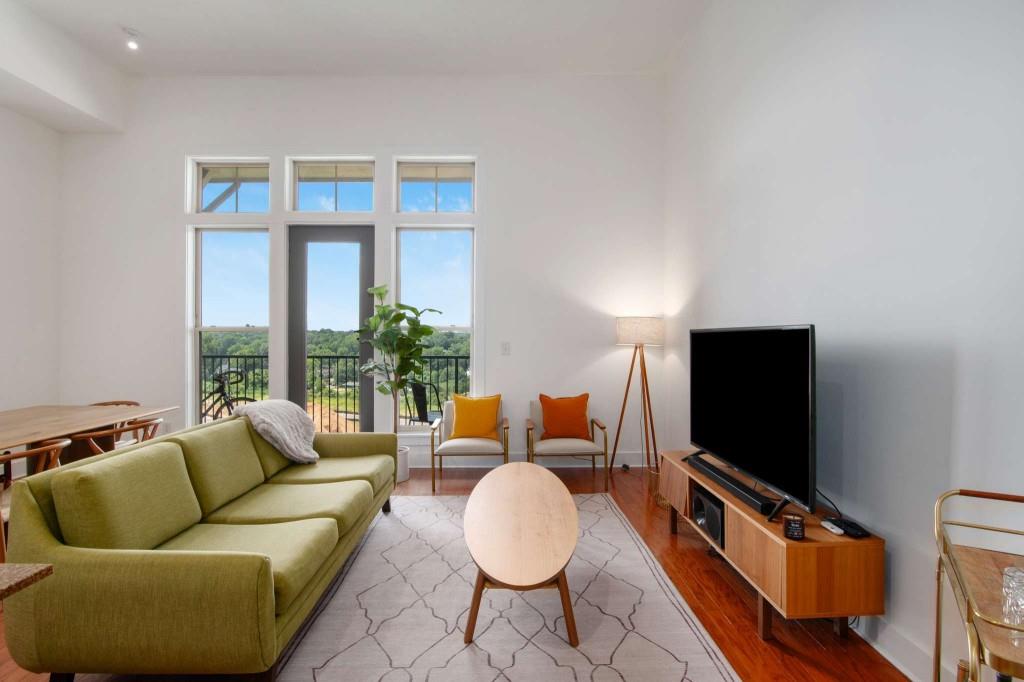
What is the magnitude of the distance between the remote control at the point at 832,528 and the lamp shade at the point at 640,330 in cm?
237

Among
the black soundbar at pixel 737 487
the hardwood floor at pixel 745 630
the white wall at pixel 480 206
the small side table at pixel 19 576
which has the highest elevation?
the white wall at pixel 480 206

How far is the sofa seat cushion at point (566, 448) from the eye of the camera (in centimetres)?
379

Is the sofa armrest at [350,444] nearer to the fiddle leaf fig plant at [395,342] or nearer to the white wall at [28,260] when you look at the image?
the fiddle leaf fig plant at [395,342]

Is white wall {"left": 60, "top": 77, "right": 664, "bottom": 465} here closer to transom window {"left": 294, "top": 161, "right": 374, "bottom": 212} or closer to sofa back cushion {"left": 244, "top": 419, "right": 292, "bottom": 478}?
transom window {"left": 294, "top": 161, "right": 374, "bottom": 212}

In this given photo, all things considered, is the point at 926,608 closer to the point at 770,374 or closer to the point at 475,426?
the point at 770,374

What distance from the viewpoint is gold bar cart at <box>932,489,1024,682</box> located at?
0.84 metres

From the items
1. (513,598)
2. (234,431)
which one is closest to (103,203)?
(234,431)

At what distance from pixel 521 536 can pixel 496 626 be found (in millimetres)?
411

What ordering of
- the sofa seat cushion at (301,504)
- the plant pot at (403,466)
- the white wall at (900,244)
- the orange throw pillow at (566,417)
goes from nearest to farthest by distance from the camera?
the white wall at (900,244) < the sofa seat cushion at (301,504) < the plant pot at (403,466) < the orange throw pillow at (566,417)

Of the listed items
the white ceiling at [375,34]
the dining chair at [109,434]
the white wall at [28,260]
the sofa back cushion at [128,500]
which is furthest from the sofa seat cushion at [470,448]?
the white wall at [28,260]

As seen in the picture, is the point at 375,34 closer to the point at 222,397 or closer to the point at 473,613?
the point at 222,397

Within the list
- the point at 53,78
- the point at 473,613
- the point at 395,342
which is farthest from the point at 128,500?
the point at 53,78

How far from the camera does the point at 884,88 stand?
1898mm

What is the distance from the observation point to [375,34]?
3.86 m
